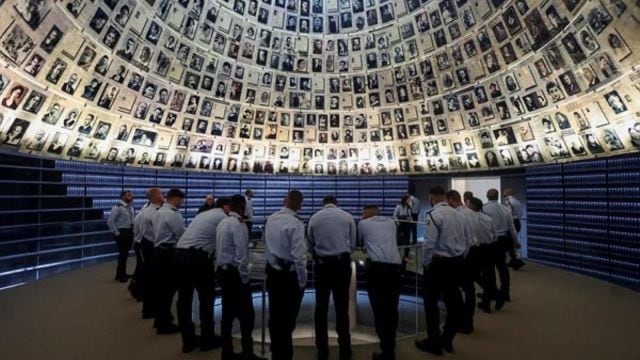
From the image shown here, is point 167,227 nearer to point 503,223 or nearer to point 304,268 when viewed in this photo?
point 304,268

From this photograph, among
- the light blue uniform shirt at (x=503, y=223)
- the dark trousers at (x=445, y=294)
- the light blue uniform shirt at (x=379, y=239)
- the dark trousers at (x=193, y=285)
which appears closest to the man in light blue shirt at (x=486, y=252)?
the light blue uniform shirt at (x=503, y=223)

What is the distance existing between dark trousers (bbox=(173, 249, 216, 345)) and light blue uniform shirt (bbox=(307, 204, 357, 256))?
1.15 meters

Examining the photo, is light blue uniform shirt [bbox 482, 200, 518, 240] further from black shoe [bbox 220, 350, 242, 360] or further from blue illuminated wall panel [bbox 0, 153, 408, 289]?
blue illuminated wall panel [bbox 0, 153, 408, 289]

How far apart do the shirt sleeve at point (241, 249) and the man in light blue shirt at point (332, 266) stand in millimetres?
685

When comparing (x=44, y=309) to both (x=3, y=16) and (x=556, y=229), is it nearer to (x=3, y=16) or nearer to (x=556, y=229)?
(x=3, y=16)

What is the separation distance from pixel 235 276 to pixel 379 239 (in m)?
1.50

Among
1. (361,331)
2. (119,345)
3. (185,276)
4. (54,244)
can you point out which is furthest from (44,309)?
(361,331)

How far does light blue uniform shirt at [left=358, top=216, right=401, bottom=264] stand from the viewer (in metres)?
4.07

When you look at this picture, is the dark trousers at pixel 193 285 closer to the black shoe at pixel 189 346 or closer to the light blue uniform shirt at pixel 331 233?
the black shoe at pixel 189 346

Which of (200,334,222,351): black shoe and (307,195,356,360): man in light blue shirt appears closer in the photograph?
(307,195,356,360): man in light blue shirt

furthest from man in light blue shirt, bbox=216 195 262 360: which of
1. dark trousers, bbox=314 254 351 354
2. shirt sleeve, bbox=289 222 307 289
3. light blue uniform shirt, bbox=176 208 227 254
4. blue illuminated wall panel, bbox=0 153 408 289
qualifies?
blue illuminated wall panel, bbox=0 153 408 289

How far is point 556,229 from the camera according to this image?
9500 millimetres

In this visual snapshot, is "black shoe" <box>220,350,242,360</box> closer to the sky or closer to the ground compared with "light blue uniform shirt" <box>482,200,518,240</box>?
closer to the ground

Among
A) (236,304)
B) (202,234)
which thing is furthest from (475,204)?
(202,234)
